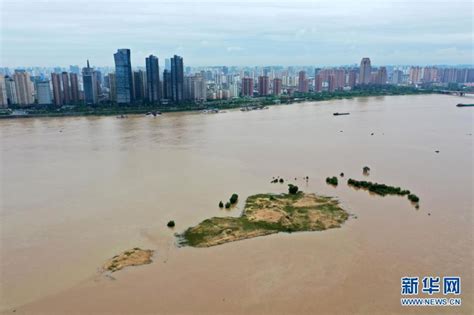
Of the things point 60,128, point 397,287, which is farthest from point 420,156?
point 60,128

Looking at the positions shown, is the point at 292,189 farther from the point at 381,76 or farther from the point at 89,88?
the point at 381,76

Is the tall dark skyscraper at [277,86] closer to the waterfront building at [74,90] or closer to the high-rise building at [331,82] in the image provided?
the high-rise building at [331,82]

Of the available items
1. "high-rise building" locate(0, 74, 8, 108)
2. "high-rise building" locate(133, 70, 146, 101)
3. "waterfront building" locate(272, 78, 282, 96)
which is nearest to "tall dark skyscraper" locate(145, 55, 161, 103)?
"high-rise building" locate(133, 70, 146, 101)

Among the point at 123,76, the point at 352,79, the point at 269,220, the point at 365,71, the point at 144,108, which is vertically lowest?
the point at 269,220

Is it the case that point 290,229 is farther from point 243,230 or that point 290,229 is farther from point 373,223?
point 373,223

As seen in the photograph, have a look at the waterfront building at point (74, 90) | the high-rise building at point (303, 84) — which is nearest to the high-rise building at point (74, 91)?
the waterfront building at point (74, 90)

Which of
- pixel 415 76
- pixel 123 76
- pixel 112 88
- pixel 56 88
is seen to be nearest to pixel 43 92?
pixel 56 88
